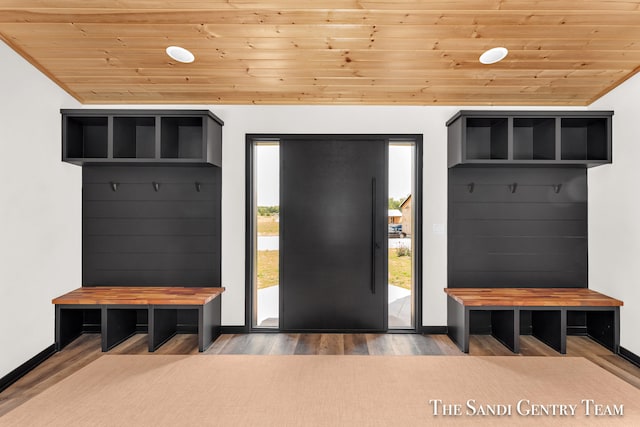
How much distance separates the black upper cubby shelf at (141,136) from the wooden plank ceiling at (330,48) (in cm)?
29

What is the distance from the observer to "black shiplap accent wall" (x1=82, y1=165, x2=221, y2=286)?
3.69m

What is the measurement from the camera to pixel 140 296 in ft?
10.5

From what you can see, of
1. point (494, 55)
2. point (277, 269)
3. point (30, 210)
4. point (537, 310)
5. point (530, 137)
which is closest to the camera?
point (494, 55)

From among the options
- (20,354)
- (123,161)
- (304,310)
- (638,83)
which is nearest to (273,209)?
(304,310)

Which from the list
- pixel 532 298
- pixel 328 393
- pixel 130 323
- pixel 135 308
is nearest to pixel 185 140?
pixel 135 308

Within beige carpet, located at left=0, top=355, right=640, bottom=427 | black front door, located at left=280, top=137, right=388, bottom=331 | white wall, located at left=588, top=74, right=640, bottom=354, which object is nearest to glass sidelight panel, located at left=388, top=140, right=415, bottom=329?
black front door, located at left=280, top=137, right=388, bottom=331

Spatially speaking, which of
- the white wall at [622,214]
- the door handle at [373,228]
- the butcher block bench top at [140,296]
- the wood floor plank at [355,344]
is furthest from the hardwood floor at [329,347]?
the door handle at [373,228]

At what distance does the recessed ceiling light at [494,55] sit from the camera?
9.04ft

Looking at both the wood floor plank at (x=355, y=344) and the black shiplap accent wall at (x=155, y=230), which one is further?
the black shiplap accent wall at (x=155, y=230)

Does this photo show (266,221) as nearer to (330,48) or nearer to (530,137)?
Answer: (330,48)

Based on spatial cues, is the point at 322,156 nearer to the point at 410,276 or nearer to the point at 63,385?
the point at 410,276

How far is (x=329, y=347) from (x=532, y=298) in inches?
74.5

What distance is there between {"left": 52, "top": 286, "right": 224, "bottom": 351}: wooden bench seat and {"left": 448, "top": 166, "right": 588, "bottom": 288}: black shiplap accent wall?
2.46 m

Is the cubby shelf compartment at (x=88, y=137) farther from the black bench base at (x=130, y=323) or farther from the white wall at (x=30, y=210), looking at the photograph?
the black bench base at (x=130, y=323)
